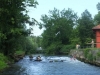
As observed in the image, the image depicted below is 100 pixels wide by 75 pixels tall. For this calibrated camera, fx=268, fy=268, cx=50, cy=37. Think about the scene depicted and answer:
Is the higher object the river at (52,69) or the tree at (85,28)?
the tree at (85,28)

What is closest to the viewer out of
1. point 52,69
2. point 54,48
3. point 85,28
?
point 52,69

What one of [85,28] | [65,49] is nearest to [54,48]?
[65,49]

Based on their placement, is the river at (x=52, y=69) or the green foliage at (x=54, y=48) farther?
the green foliage at (x=54, y=48)

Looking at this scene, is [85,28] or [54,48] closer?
[85,28]

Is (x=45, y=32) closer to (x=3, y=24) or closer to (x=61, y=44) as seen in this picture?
(x=61, y=44)

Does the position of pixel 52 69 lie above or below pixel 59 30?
below

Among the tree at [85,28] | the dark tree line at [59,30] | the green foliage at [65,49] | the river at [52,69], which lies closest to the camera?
the river at [52,69]

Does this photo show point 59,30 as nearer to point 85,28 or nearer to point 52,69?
point 85,28

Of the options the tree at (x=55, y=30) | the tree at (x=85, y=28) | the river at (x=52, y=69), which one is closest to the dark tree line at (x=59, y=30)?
the tree at (x=55, y=30)

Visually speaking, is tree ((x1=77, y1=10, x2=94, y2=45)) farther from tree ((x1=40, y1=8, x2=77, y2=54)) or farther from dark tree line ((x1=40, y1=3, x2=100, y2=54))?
tree ((x1=40, y1=8, x2=77, y2=54))

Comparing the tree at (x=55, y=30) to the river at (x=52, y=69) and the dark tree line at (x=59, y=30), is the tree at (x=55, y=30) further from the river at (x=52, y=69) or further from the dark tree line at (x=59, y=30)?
the river at (x=52, y=69)

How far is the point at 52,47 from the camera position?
103312mm

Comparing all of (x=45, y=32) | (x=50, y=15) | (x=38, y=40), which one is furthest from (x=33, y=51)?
(x=38, y=40)

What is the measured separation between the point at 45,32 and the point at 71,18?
49.7ft
